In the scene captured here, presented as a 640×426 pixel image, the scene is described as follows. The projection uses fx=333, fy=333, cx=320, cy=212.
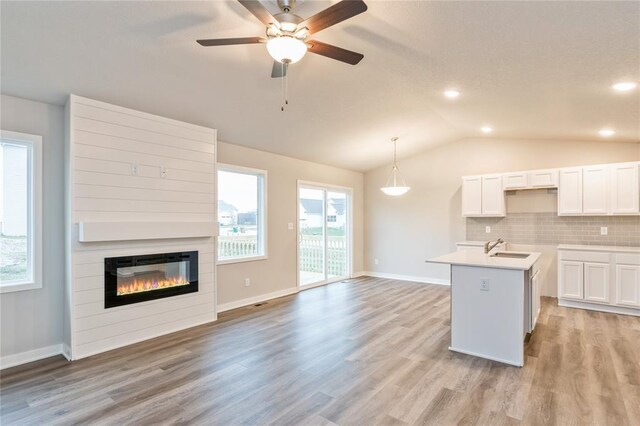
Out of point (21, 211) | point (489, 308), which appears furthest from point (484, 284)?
point (21, 211)

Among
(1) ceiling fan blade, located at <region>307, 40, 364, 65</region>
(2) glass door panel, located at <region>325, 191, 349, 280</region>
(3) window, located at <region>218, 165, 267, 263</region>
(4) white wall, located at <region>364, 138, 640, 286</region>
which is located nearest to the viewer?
(1) ceiling fan blade, located at <region>307, 40, 364, 65</region>

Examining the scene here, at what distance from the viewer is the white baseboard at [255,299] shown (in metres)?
4.96

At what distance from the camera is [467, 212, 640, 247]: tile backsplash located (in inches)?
204

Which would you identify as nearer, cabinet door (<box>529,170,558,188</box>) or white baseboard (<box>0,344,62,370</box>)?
white baseboard (<box>0,344,62,370</box>)

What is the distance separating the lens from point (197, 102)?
12.5 ft

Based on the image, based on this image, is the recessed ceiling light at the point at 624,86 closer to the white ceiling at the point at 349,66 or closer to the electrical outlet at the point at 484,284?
the white ceiling at the point at 349,66

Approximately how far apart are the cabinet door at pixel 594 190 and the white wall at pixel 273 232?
440 centimetres

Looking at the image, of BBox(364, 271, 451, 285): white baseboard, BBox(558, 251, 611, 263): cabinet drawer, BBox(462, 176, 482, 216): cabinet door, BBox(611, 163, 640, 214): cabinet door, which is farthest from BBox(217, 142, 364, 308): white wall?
BBox(611, 163, 640, 214): cabinet door

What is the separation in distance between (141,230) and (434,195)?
5.51 metres

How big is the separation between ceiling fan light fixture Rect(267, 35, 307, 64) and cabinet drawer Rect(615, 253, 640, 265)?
211 inches

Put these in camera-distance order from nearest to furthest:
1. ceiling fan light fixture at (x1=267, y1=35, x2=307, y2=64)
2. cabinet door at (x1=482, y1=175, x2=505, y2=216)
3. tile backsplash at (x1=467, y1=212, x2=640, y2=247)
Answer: ceiling fan light fixture at (x1=267, y1=35, x2=307, y2=64) → tile backsplash at (x1=467, y1=212, x2=640, y2=247) → cabinet door at (x1=482, y1=175, x2=505, y2=216)

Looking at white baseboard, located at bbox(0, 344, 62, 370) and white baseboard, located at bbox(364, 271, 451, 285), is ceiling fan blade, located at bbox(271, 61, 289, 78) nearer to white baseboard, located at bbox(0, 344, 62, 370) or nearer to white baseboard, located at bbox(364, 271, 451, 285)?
white baseboard, located at bbox(0, 344, 62, 370)

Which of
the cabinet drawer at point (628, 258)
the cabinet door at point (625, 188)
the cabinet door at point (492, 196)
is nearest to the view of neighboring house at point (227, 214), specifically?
the cabinet door at point (492, 196)

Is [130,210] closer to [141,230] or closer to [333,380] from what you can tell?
[141,230]
